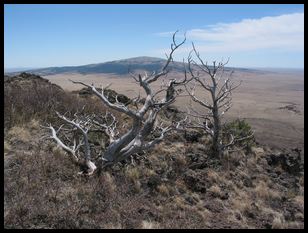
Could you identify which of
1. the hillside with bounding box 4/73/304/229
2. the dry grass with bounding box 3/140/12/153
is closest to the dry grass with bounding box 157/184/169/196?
the hillside with bounding box 4/73/304/229

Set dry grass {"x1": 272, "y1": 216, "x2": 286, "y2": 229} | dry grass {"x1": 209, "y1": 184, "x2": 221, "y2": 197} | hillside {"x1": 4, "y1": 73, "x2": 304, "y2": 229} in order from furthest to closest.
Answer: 1. dry grass {"x1": 209, "y1": 184, "x2": 221, "y2": 197}
2. dry grass {"x1": 272, "y1": 216, "x2": 286, "y2": 229}
3. hillside {"x1": 4, "y1": 73, "x2": 304, "y2": 229}

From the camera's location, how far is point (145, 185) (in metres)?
10.3

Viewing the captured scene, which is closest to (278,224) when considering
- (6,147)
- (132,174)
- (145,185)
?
(145,185)

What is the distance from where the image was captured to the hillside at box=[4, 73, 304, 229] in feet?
24.7

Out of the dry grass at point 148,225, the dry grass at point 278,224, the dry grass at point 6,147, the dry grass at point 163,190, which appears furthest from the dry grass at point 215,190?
the dry grass at point 6,147

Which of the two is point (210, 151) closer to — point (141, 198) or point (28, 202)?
point (141, 198)

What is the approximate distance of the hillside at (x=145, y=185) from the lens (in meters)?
7.54

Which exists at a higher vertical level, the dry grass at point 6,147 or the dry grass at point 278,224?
the dry grass at point 6,147

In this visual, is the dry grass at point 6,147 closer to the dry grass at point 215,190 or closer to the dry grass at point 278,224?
the dry grass at point 215,190

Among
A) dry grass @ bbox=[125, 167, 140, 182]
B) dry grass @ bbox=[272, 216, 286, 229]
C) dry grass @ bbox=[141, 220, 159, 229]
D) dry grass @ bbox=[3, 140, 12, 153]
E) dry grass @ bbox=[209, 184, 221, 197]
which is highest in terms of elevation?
dry grass @ bbox=[3, 140, 12, 153]

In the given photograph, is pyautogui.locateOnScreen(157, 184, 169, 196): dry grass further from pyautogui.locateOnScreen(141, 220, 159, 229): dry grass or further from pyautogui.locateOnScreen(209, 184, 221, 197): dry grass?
pyautogui.locateOnScreen(141, 220, 159, 229): dry grass

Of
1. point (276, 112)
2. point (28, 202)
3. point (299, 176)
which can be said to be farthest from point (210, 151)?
point (276, 112)

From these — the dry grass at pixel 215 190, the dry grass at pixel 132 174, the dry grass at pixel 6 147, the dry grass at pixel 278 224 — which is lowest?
the dry grass at pixel 278 224

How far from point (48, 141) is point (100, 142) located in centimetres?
170
